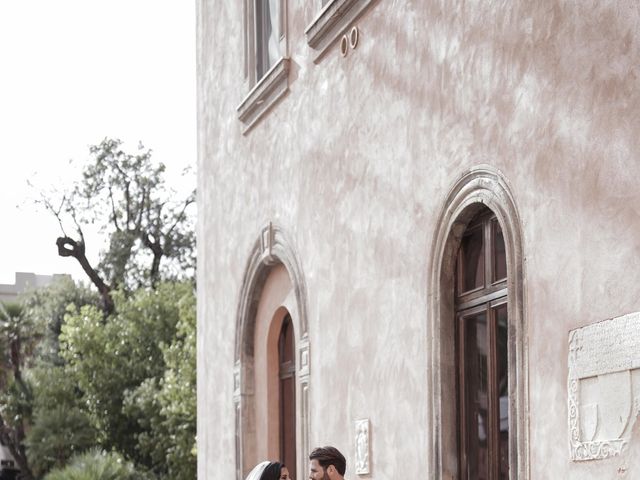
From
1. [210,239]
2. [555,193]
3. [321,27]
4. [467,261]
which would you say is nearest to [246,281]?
[210,239]

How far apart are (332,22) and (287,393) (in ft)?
14.7

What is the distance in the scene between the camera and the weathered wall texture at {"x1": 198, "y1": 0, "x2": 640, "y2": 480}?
24.4 feet

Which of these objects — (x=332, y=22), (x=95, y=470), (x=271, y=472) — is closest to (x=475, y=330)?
(x=271, y=472)

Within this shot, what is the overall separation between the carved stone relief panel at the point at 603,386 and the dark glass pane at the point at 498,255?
4.84 feet

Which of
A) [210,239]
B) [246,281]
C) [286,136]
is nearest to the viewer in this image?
[286,136]

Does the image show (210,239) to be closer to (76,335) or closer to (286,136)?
(286,136)

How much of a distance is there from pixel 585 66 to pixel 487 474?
305 cm

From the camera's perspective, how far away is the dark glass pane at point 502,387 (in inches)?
352

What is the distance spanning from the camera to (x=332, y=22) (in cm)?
1214

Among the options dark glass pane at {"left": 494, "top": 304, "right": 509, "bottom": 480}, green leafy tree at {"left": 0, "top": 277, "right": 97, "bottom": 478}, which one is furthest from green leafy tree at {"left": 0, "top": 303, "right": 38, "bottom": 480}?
dark glass pane at {"left": 494, "top": 304, "right": 509, "bottom": 480}

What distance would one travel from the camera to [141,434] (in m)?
38.6

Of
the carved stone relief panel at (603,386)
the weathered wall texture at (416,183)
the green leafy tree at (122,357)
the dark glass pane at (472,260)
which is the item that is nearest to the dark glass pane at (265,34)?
the weathered wall texture at (416,183)

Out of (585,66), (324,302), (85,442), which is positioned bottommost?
(85,442)

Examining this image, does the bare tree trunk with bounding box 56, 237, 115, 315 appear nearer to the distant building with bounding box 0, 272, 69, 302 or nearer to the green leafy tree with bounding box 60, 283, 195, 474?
the green leafy tree with bounding box 60, 283, 195, 474
